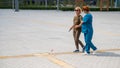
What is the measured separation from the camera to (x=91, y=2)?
54.2m

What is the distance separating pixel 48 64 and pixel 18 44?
3880mm

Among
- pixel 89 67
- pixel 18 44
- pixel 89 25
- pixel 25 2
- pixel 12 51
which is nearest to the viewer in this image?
pixel 89 67

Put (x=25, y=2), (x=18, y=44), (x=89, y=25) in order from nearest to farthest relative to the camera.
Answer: (x=89, y=25), (x=18, y=44), (x=25, y=2)

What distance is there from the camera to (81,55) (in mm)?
10242

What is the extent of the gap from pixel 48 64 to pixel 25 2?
4528cm

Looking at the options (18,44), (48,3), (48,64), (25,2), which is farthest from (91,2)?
(48,64)

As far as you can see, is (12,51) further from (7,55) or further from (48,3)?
(48,3)

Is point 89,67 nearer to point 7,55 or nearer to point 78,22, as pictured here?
point 78,22

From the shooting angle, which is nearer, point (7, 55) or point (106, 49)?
point (7, 55)

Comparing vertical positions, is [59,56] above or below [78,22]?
below

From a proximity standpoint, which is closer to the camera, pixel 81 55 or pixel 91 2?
pixel 81 55

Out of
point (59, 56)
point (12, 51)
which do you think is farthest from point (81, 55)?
point (12, 51)

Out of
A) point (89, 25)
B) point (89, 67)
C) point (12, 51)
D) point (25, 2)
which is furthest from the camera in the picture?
point (25, 2)

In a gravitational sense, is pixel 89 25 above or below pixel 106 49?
above
